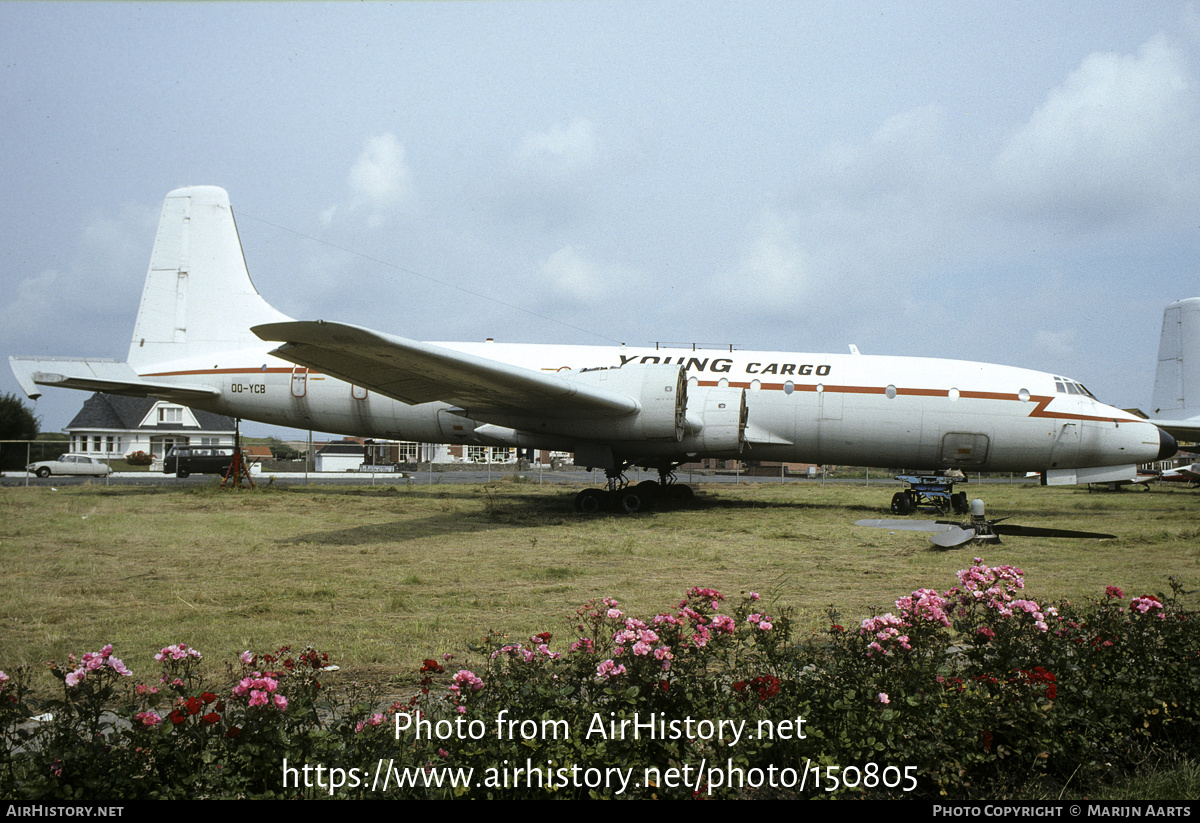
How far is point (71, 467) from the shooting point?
34000mm

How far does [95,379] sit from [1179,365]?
34.1 meters

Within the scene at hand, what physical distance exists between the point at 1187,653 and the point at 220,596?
7404mm

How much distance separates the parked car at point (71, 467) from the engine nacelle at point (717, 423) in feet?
102

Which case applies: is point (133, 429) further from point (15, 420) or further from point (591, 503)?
point (591, 503)

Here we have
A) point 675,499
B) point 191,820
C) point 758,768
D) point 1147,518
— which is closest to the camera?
point 191,820

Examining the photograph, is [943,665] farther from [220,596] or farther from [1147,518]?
[1147,518]

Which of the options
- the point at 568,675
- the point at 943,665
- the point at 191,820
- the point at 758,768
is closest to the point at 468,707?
the point at 568,675

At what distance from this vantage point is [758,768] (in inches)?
120

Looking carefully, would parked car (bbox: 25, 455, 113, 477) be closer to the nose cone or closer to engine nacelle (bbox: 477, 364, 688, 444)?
engine nacelle (bbox: 477, 364, 688, 444)

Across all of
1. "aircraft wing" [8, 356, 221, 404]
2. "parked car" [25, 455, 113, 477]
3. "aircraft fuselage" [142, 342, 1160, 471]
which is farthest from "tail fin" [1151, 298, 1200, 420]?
"parked car" [25, 455, 113, 477]

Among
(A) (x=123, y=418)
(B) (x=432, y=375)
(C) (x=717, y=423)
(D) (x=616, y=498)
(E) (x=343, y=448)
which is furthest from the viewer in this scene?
(E) (x=343, y=448)

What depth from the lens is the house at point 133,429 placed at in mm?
54250

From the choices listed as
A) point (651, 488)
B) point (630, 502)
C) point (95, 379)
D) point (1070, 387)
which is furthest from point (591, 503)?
point (95, 379)

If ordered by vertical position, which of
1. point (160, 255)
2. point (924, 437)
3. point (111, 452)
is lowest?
A: point (111, 452)
